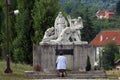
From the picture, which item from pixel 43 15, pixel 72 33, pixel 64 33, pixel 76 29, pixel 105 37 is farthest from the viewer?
pixel 105 37

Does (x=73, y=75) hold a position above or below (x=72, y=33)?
below

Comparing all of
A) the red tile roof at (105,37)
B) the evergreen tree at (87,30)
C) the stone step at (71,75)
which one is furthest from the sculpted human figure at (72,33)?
the red tile roof at (105,37)

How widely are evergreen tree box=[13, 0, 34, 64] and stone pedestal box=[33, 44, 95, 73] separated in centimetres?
→ 1682

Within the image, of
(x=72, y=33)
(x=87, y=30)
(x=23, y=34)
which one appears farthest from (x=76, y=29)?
(x=87, y=30)

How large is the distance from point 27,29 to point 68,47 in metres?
19.8

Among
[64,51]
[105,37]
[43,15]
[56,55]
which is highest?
[43,15]

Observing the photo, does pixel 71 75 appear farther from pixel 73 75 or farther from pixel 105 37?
pixel 105 37

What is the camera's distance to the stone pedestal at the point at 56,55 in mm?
37094

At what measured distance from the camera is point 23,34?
185 feet

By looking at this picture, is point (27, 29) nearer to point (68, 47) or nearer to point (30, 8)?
point (30, 8)

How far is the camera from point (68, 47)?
37125 millimetres

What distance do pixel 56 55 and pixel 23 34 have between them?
63.4 feet

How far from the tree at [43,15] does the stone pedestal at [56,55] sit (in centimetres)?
1635

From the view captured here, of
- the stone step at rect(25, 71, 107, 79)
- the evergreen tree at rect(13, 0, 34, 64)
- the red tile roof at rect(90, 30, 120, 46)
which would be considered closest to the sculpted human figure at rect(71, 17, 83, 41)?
the stone step at rect(25, 71, 107, 79)
